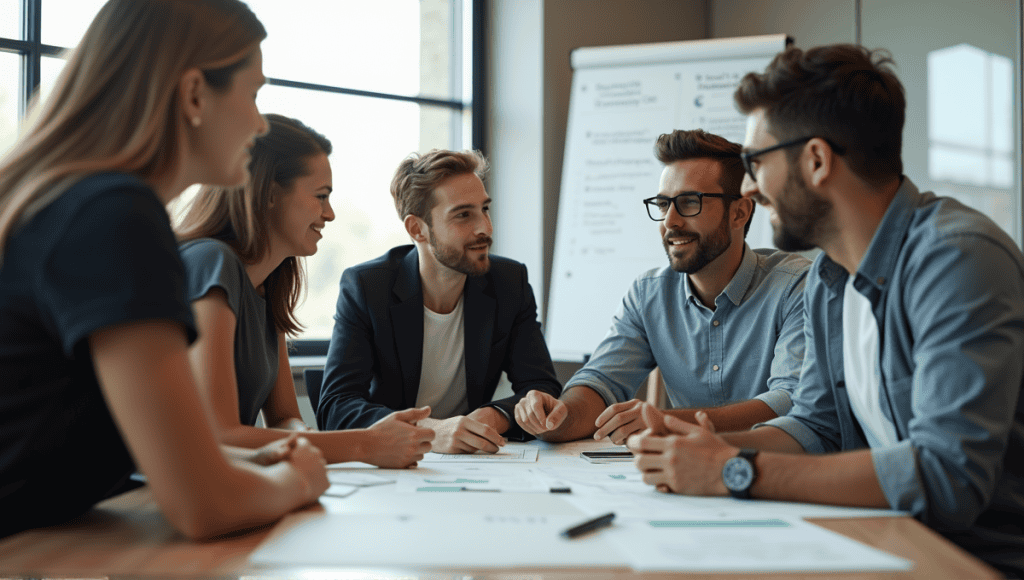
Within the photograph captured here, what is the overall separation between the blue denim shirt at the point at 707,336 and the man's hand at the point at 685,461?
93 centimetres

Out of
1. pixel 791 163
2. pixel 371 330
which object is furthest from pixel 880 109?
pixel 371 330

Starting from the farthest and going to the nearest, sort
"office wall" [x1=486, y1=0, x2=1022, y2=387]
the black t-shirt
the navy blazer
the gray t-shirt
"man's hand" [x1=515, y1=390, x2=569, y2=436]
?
"office wall" [x1=486, y1=0, x2=1022, y2=387] < the navy blazer < "man's hand" [x1=515, y1=390, x2=569, y2=436] < the gray t-shirt < the black t-shirt

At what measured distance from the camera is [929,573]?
862 mm

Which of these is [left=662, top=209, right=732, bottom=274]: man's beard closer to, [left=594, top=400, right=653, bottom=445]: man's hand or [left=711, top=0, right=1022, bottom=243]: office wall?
[left=594, top=400, right=653, bottom=445]: man's hand

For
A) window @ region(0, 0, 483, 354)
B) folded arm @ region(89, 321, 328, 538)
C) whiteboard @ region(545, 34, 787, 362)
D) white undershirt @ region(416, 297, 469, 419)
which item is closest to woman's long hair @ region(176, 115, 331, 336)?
white undershirt @ region(416, 297, 469, 419)

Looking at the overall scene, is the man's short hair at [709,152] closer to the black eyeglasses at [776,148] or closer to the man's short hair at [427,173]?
the man's short hair at [427,173]

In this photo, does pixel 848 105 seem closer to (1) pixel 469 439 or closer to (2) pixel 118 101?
(1) pixel 469 439

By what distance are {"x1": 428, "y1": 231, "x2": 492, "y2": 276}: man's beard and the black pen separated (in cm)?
165

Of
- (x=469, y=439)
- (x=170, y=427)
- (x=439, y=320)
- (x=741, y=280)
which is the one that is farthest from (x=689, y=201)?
(x=170, y=427)

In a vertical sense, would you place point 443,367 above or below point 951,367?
below

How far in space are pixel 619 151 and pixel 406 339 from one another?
1.96m

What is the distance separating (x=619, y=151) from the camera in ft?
13.1

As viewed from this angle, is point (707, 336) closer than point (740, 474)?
No

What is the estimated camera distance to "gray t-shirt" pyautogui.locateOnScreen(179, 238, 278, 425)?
154 cm
